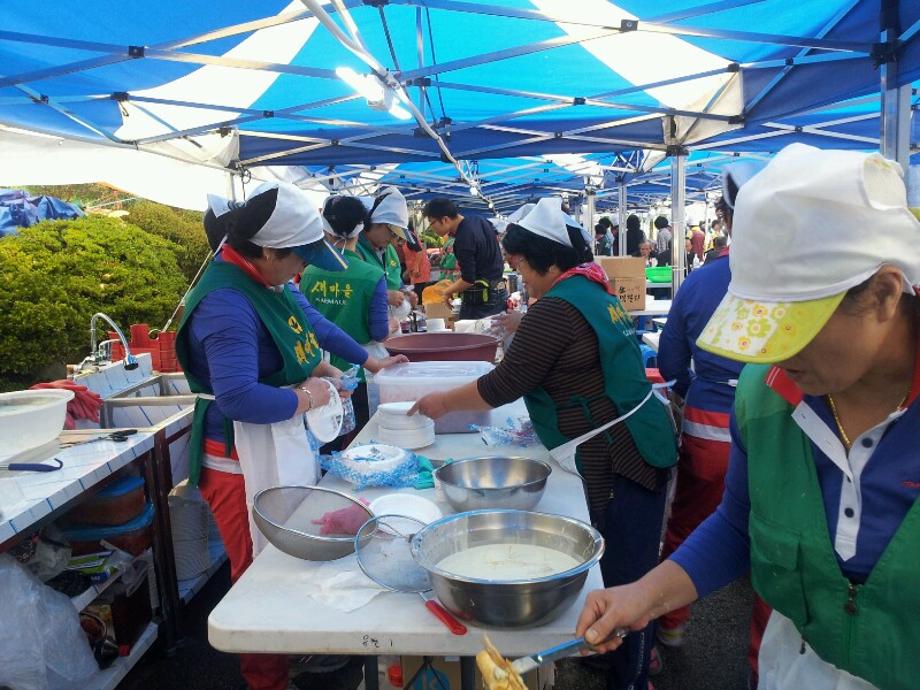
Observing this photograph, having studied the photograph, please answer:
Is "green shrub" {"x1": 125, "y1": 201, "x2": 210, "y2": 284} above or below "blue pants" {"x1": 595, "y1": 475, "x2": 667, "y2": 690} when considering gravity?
above

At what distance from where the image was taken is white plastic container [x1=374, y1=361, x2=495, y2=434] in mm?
2551

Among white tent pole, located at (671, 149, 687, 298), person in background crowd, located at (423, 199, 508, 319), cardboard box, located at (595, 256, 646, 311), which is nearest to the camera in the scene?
cardboard box, located at (595, 256, 646, 311)

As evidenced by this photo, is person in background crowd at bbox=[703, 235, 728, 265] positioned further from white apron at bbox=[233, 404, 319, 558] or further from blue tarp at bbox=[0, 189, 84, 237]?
blue tarp at bbox=[0, 189, 84, 237]

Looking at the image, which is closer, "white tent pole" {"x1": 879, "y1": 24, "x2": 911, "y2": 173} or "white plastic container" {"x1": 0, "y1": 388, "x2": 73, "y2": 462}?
"white plastic container" {"x1": 0, "y1": 388, "x2": 73, "y2": 462}

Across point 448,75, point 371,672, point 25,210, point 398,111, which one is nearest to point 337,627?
point 371,672

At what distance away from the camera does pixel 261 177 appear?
7.44m

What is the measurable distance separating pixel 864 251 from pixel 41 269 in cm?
587

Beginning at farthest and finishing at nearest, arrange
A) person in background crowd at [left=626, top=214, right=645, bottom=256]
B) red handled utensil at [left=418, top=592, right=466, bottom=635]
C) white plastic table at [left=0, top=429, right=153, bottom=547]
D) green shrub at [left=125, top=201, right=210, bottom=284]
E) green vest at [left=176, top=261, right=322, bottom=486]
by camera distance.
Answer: person in background crowd at [left=626, top=214, right=645, bottom=256] < green shrub at [left=125, top=201, right=210, bottom=284] < green vest at [left=176, top=261, right=322, bottom=486] < white plastic table at [left=0, top=429, right=153, bottom=547] < red handled utensil at [left=418, top=592, right=466, bottom=635]

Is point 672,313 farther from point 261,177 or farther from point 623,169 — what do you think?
point 623,169

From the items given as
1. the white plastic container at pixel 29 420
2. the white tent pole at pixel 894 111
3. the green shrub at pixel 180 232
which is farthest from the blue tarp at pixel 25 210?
the white tent pole at pixel 894 111

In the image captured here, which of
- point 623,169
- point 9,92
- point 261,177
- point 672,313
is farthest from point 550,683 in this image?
point 623,169

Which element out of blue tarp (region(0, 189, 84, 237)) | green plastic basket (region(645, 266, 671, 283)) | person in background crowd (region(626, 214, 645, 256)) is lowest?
green plastic basket (region(645, 266, 671, 283))

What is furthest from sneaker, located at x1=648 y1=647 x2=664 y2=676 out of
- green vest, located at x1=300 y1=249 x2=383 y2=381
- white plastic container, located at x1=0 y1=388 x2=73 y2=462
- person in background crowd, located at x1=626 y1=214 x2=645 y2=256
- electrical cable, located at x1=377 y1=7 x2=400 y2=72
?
person in background crowd, located at x1=626 y1=214 x2=645 y2=256

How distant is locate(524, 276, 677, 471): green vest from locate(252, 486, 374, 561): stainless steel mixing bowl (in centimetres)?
83
